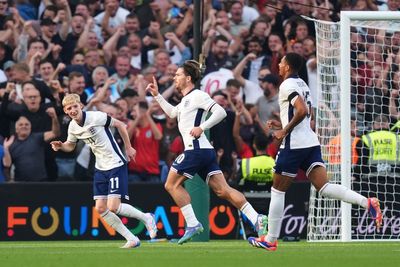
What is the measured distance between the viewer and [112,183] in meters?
15.6

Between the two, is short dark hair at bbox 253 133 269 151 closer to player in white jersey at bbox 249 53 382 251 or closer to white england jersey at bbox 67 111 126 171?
white england jersey at bbox 67 111 126 171

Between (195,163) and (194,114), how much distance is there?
2.04 ft

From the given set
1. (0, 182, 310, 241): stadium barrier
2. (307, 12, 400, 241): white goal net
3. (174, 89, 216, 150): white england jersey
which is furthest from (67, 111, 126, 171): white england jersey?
(307, 12, 400, 241): white goal net

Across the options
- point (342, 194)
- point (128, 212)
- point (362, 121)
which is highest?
point (362, 121)

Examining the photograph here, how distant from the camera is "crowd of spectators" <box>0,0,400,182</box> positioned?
19.5 metres

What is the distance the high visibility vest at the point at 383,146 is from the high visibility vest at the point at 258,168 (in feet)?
5.05

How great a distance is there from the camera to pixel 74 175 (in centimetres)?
→ 1975

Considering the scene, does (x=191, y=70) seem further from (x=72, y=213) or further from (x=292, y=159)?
(x=72, y=213)

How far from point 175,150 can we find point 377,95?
11.3 feet

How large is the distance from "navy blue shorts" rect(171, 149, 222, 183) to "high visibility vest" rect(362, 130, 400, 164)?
170 inches

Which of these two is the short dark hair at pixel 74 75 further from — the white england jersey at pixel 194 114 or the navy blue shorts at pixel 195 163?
the navy blue shorts at pixel 195 163

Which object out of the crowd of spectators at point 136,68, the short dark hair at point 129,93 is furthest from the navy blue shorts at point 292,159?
the short dark hair at point 129,93

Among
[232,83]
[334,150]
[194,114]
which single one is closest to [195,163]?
[194,114]

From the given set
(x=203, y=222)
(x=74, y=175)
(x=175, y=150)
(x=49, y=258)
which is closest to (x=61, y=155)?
(x=74, y=175)
